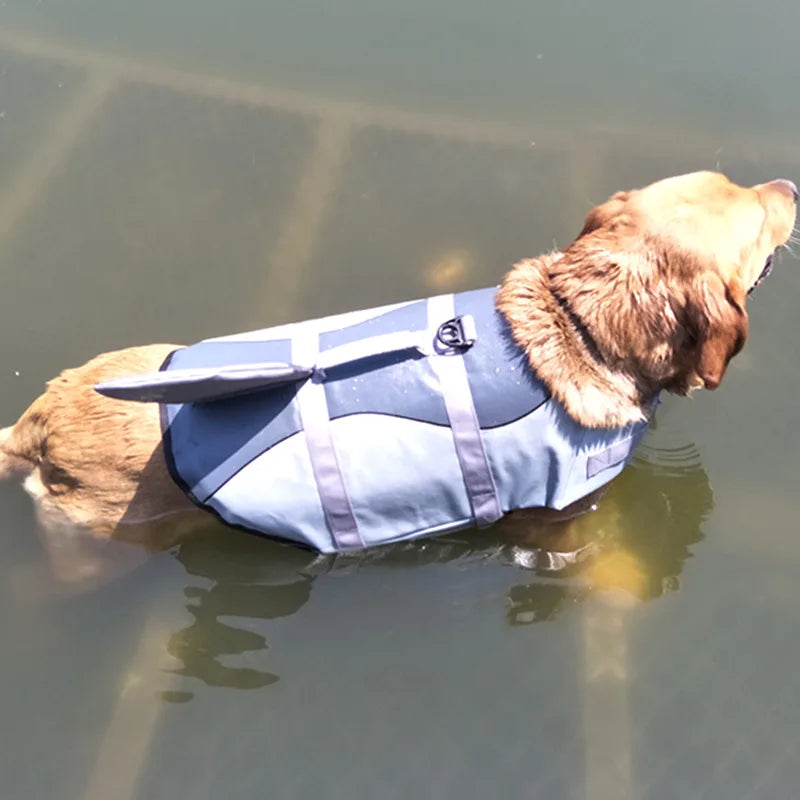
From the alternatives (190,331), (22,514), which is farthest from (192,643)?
(190,331)

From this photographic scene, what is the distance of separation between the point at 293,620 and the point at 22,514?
4.66 ft

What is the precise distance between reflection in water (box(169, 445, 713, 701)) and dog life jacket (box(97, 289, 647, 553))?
888 mm

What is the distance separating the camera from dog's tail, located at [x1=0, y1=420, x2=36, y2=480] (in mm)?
3537

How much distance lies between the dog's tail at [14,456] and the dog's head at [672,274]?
228 centimetres

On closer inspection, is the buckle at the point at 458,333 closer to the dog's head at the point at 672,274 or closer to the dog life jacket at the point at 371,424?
the dog life jacket at the point at 371,424

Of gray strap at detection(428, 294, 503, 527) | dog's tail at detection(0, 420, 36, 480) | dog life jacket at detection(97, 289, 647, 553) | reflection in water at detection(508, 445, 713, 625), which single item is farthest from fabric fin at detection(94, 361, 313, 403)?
reflection in water at detection(508, 445, 713, 625)

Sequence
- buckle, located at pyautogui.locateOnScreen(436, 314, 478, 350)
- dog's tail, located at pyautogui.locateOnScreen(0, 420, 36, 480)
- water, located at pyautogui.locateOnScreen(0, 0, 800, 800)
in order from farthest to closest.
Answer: water, located at pyautogui.locateOnScreen(0, 0, 800, 800), dog's tail, located at pyautogui.locateOnScreen(0, 420, 36, 480), buckle, located at pyautogui.locateOnScreen(436, 314, 478, 350)

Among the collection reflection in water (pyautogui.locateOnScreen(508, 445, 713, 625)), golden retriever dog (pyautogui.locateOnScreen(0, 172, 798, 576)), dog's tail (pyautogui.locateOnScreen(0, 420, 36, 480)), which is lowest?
reflection in water (pyautogui.locateOnScreen(508, 445, 713, 625))

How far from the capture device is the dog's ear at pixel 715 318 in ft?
9.54

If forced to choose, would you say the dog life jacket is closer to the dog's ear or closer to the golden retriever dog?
the golden retriever dog

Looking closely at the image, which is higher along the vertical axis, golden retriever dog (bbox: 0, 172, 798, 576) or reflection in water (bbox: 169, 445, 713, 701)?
golden retriever dog (bbox: 0, 172, 798, 576)

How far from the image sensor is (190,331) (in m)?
4.88

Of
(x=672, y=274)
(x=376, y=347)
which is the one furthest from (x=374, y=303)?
(x=672, y=274)

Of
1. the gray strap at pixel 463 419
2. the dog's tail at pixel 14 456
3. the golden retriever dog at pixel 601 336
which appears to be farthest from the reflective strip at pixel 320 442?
the dog's tail at pixel 14 456
